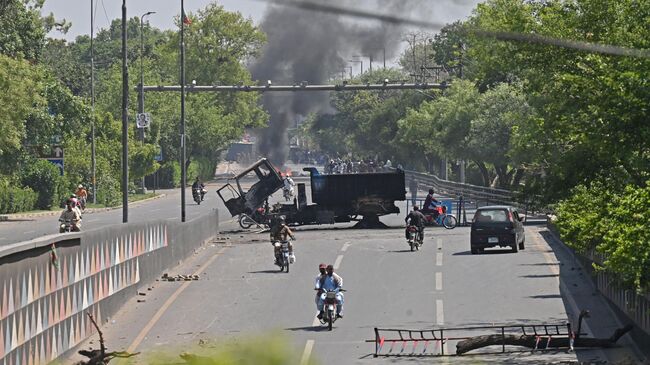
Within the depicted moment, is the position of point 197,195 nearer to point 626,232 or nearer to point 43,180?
point 43,180

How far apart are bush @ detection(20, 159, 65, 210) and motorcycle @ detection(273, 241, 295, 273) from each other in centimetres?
4096

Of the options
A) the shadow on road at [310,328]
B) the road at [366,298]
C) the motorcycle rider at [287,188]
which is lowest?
the shadow on road at [310,328]

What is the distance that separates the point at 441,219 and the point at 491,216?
14.1m

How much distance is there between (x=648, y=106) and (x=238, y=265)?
22.6 m

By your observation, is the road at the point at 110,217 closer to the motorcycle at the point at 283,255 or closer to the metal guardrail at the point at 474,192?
the motorcycle at the point at 283,255

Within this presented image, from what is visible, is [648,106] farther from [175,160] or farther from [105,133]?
[175,160]

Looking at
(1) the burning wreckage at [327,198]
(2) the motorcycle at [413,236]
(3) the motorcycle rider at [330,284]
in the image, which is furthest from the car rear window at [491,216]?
(3) the motorcycle rider at [330,284]

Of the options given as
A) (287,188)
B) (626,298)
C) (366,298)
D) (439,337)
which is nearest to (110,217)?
(287,188)

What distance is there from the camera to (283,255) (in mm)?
40594

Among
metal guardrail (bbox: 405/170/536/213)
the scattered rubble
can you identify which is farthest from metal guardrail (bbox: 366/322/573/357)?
metal guardrail (bbox: 405/170/536/213)

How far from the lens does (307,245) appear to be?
5059cm

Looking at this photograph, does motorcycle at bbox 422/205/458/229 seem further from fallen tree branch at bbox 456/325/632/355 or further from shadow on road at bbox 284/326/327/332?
fallen tree branch at bbox 456/325/632/355

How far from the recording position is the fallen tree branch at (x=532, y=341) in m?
23.9

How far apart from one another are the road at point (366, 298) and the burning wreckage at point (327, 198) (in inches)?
338
